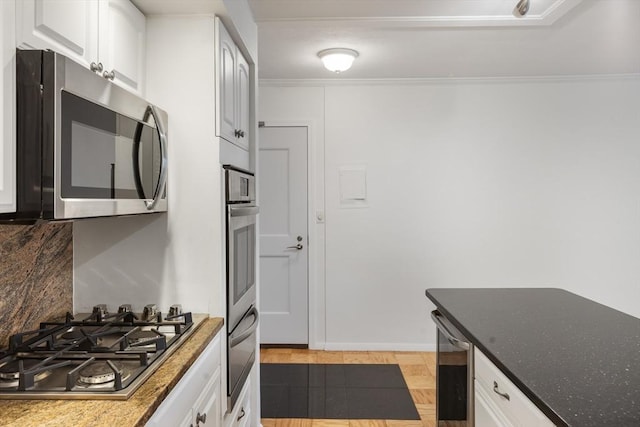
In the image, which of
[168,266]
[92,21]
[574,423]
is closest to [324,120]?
[168,266]

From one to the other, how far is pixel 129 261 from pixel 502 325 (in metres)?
1.49

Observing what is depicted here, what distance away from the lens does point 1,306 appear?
4.45 ft

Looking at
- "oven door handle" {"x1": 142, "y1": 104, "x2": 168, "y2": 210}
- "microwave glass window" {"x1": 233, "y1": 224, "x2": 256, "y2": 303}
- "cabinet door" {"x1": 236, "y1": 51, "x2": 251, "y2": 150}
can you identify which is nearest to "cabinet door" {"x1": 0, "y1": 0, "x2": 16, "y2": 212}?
"oven door handle" {"x1": 142, "y1": 104, "x2": 168, "y2": 210}

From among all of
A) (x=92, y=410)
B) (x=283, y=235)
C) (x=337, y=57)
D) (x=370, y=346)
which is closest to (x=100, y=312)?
(x=92, y=410)

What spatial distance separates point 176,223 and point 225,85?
62 centimetres

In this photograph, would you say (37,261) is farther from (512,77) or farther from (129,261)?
(512,77)

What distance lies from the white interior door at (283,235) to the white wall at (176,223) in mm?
→ 2164

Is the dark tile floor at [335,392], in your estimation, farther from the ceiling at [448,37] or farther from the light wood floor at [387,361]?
the ceiling at [448,37]

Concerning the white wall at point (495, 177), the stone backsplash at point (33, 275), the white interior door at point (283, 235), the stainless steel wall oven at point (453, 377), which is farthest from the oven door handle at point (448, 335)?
the white interior door at point (283, 235)

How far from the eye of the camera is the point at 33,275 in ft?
4.96

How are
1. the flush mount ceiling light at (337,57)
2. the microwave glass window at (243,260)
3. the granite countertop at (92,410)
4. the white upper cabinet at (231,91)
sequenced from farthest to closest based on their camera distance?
1. the flush mount ceiling light at (337,57)
2. the microwave glass window at (243,260)
3. the white upper cabinet at (231,91)
4. the granite countertop at (92,410)

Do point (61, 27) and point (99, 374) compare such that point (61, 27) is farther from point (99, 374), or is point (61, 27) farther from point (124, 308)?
point (124, 308)

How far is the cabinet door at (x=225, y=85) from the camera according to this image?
5.87ft

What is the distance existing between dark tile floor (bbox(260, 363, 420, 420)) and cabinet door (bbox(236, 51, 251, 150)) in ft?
5.64
